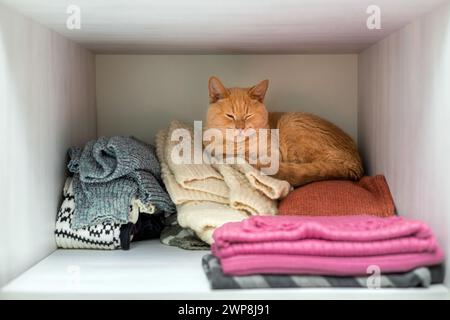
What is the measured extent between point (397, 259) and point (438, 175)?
151 millimetres

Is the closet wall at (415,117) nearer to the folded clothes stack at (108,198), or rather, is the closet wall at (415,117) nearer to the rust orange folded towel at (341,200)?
the rust orange folded towel at (341,200)

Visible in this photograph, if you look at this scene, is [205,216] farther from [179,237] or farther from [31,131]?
[31,131]

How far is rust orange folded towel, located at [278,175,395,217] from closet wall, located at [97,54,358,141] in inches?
13.6

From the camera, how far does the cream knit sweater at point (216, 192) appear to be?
3.73ft

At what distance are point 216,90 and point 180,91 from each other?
0.14m

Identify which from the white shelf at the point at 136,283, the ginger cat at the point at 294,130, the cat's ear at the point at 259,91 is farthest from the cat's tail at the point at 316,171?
the white shelf at the point at 136,283

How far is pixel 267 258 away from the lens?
0.87 m

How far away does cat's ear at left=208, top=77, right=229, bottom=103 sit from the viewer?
1375mm

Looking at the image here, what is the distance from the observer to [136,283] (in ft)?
2.96

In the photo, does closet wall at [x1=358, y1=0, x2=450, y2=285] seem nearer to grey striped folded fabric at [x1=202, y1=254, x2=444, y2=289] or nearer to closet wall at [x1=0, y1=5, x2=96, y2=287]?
grey striped folded fabric at [x1=202, y1=254, x2=444, y2=289]

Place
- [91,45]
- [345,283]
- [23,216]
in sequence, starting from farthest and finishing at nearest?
[91,45] < [23,216] < [345,283]

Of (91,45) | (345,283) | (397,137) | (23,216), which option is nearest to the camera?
(345,283)
